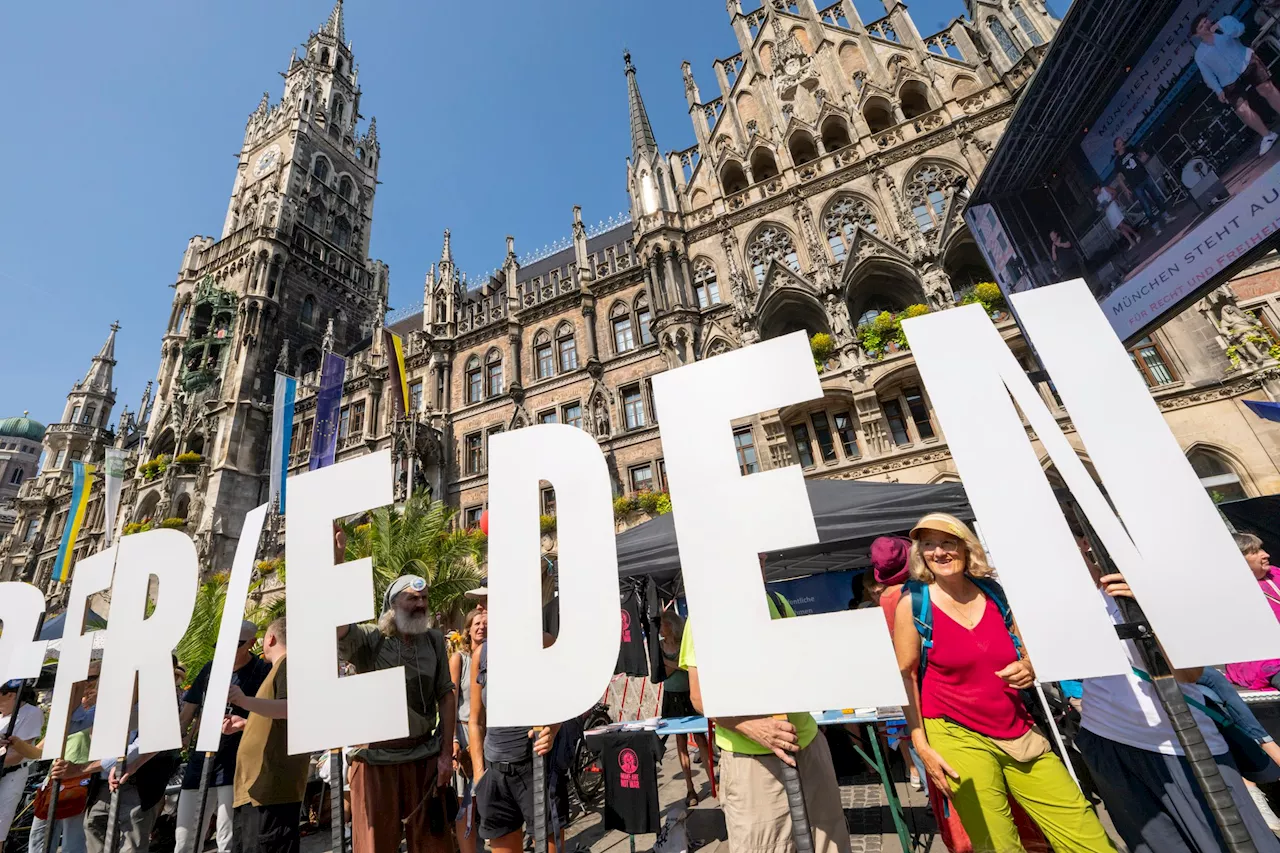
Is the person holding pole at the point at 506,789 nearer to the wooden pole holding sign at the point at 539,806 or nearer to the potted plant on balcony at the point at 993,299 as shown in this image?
the wooden pole holding sign at the point at 539,806

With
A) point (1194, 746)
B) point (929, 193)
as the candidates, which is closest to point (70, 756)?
point (1194, 746)

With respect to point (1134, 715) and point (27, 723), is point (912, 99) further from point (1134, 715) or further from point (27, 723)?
point (27, 723)

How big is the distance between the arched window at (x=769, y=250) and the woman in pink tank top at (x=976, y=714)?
53.7ft

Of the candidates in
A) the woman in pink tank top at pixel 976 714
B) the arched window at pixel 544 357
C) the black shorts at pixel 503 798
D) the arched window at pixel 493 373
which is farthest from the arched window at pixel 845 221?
the black shorts at pixel 503 798

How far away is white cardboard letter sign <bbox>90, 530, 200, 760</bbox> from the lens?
133 inches

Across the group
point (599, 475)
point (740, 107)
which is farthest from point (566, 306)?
point (599, 475)

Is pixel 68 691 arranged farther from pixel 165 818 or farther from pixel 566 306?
pixel 566 306

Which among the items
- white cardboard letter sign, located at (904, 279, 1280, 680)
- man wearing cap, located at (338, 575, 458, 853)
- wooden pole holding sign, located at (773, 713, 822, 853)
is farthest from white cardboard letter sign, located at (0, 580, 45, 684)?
white cardboard letter sign, located at (904, 279, 1280, 680)

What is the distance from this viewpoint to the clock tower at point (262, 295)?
26.1m

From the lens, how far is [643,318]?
2061cm

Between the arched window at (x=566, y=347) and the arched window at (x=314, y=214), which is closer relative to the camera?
the arched window at (x=566, y=347)

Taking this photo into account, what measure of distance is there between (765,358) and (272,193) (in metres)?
45.1

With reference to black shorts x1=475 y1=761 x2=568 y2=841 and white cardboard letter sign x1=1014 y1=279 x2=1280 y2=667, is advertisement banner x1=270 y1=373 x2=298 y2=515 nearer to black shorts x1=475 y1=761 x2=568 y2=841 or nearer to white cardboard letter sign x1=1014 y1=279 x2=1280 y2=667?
black shorts x1=475 y1=761 x2=568 y2=841

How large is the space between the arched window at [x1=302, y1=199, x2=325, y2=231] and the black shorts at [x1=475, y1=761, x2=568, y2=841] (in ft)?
143
